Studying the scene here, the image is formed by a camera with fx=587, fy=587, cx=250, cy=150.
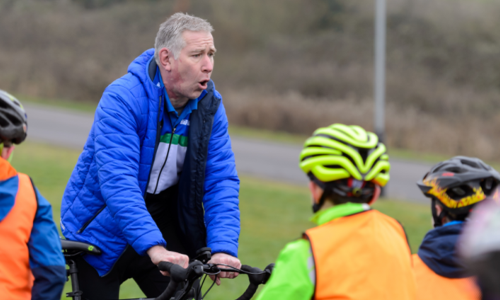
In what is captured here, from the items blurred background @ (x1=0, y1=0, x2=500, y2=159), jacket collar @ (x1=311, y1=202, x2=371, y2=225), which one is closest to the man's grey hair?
jacket collar @ (x1=311, y1=202, x2=371, y2=225)

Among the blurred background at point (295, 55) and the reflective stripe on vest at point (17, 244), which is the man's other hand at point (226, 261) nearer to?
the reflective stripe on vest at point (17, 244)

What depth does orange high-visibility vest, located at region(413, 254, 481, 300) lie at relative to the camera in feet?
8.39

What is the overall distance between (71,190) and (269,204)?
857cm

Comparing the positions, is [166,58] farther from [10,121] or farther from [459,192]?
[459,192]

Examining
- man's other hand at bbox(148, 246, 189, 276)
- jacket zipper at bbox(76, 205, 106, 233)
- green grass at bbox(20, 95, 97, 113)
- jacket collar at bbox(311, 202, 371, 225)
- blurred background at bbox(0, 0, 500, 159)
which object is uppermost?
blurred background at bbox(0, 0, 500, 159)

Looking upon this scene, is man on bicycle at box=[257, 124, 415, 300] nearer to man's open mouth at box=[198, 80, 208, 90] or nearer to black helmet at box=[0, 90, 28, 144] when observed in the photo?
man's open mouth at box=[198, 80, 208, 90]

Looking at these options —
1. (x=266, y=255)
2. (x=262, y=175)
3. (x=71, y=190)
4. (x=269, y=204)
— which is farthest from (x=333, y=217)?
(x=262, y=175)

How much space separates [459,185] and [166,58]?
165 centimetres

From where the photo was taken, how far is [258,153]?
17359mm

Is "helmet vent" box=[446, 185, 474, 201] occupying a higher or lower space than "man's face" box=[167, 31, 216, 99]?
lower

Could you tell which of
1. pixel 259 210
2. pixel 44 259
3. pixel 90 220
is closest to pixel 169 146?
pixel 90 220

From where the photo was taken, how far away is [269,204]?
1155 cm

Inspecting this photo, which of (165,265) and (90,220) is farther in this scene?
(90,220)

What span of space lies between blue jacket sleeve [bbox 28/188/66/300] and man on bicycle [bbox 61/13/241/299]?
38 centimetres
